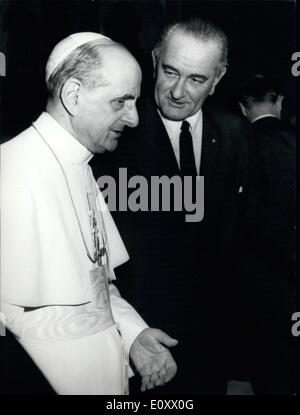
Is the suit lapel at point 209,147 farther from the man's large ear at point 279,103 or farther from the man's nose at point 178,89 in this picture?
the man's large ear at point 279,103

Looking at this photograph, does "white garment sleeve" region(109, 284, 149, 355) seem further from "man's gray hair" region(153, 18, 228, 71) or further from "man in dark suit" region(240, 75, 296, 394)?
"man's gray hair" region(153, 18, 228, 71)

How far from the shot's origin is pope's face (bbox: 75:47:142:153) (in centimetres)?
198

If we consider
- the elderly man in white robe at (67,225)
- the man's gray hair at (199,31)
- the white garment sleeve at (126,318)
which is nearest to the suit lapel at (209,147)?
the man's gray hair at (199,31)

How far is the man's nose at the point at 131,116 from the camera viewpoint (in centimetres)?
204

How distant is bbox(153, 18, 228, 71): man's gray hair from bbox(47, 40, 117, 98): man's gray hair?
33 cm

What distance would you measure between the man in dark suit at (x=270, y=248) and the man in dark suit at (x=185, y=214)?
8cm

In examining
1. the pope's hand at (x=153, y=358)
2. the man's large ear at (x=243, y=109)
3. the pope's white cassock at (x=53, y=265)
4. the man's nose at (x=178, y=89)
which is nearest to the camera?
the pope's white cassock at (x=53, y=265)

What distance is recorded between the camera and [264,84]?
7.59 ft

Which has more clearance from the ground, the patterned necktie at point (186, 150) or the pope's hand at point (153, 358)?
the patterned necktie at point (186, 150)

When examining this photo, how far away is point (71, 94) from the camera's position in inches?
78.0

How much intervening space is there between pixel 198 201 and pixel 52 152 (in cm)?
67

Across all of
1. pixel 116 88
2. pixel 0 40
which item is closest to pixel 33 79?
pixel 0 40

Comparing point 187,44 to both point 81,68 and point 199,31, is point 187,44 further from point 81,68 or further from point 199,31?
point 81,68

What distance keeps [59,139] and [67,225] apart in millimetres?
320
